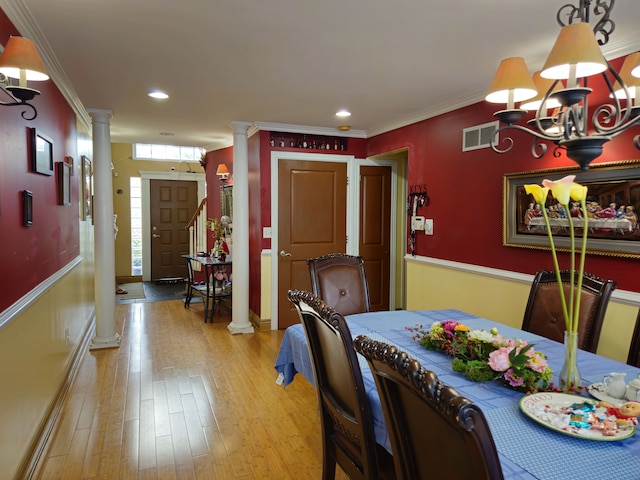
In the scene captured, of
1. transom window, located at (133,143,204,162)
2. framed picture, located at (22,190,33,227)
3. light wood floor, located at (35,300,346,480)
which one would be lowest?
light wood floor, located at (35,300,346,480)

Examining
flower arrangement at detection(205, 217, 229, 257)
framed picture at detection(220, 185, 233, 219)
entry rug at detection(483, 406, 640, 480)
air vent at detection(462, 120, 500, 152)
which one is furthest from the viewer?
framed picture at detection(220, 185, 233, 219)

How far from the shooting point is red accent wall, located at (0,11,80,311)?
2.00 metres

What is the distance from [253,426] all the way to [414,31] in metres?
2.51

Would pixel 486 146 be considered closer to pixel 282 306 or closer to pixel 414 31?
pixel 414 31

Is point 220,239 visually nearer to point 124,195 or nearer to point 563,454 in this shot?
point 124,195

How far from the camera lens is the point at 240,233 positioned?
4891 mm

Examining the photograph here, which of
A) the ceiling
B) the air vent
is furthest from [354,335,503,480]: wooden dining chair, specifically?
the air vent

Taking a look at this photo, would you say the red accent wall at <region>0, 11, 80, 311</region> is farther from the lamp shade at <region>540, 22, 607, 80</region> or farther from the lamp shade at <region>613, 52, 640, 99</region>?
the lamp shade at <region>613, 52, 640, 99</region>

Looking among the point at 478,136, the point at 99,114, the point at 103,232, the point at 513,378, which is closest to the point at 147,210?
the point at 103,232

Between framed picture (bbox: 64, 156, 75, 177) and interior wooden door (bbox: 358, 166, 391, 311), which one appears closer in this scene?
framed picture (bbox: 64, 156, 75, 177)

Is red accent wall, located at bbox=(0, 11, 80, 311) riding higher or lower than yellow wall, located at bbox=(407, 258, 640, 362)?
higher

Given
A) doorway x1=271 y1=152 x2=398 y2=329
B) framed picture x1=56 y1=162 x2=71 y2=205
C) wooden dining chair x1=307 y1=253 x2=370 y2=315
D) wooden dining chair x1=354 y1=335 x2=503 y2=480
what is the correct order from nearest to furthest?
wooden dining chair x1=354 y1=335 x2=503 y2=480
wooden dining chair x1=307 y1=253 x2=370 y2=315
framed picture x1=56 y1=162 x2=71 y2=205
doorway x1=271 y1=152 x2=398 y2=329

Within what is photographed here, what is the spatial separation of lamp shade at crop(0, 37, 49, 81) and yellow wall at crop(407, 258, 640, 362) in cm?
313

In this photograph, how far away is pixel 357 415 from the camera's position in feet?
5.03
